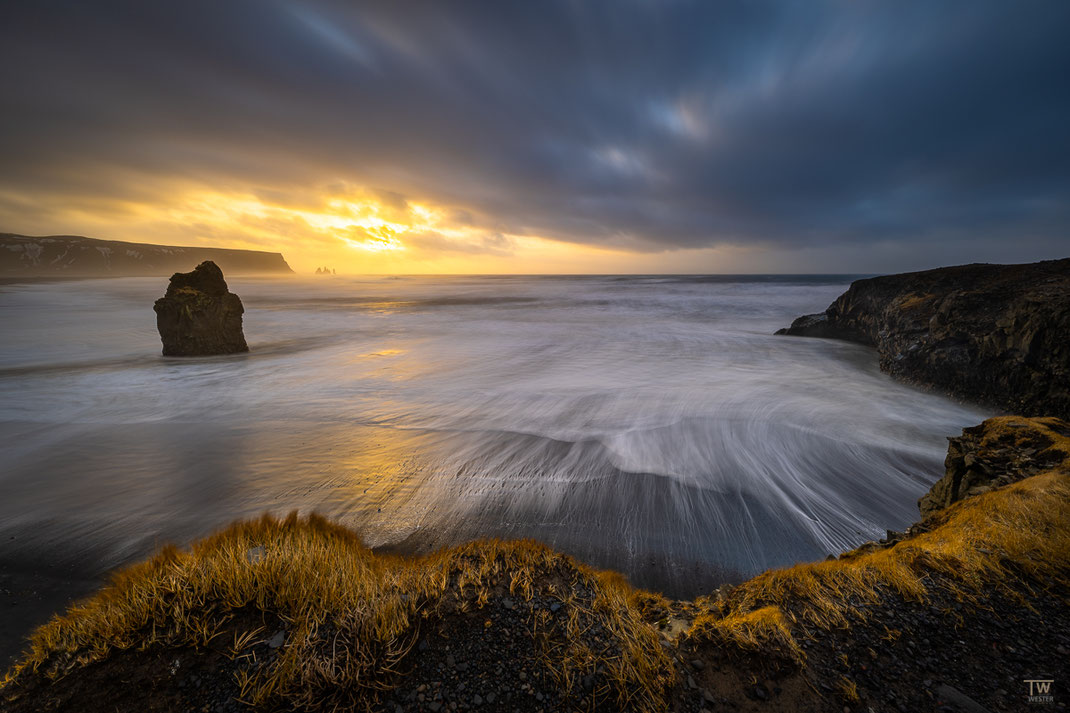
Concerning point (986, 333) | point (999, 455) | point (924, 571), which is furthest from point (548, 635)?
point (986, 333)

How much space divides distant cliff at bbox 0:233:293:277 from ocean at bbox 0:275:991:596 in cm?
12839

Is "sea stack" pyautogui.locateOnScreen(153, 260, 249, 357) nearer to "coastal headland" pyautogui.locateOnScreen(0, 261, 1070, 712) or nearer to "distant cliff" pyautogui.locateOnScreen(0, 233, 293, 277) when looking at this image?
"coastal headland" pyautogui.locateOnScreen(0, 261, 1070, 712)

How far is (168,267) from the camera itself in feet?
392

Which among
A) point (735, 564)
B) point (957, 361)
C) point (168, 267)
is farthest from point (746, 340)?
point (168, 267)

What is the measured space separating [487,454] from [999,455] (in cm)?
601

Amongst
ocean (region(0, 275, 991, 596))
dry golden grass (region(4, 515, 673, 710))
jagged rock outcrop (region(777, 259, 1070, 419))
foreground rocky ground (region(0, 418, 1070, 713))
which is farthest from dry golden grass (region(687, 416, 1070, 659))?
jagged rock outcrop (region(777, 259, 1070, 419))

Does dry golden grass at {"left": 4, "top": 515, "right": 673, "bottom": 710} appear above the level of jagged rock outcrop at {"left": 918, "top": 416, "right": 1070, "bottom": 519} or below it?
below

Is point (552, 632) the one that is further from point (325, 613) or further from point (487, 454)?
point (487, 454)

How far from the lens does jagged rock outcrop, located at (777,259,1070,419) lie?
249 inches

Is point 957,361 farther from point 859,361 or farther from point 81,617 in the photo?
point 81,617

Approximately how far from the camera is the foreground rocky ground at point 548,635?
1.85m

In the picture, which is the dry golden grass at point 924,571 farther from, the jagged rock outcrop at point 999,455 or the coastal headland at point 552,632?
the jagged rock outcrop at point 999,455

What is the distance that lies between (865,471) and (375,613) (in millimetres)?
7093

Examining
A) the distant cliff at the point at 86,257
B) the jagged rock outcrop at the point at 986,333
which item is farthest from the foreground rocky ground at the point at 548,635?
the distant cliff at the point at 86,257
